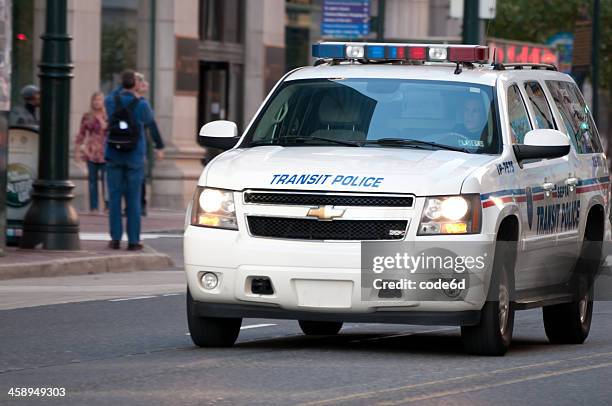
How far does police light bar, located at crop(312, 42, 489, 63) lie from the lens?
11.3m

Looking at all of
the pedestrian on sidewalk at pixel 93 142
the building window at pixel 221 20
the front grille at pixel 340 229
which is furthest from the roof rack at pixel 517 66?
the building window at pixel 221 20

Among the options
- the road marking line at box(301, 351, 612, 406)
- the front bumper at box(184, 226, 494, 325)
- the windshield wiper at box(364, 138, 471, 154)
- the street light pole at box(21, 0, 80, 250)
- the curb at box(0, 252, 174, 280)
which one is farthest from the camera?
the street light pole at box(21, 0, 80, 250)

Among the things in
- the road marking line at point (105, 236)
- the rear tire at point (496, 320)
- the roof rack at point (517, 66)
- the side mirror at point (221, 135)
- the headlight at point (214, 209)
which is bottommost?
the road marking line at point (105, 236)

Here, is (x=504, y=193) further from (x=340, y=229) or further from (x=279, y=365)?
(x=279, y=365)

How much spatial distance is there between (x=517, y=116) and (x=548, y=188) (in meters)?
0.51

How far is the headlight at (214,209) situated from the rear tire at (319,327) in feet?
5.48

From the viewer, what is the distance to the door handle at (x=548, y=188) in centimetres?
1116

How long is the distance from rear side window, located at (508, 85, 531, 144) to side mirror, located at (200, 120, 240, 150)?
5.81 ft

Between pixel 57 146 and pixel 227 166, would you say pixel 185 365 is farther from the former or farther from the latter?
pixel 57 146

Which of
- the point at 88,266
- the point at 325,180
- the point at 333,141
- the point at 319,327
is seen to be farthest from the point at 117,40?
the point at 325,180

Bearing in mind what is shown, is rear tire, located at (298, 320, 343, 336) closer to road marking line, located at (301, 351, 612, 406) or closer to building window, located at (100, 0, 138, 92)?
road marking line, located at (301, 351, 612, 406)

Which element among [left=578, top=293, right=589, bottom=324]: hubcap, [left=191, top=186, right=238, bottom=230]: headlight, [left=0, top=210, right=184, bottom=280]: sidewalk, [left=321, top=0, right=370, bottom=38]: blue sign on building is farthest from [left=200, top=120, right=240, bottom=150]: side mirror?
[left=321, top=0, right=370, bottom=38]: blue sign on building

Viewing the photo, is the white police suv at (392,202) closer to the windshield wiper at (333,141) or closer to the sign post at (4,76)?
the windshield wiper at (333,141)

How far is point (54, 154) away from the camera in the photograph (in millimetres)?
17531
